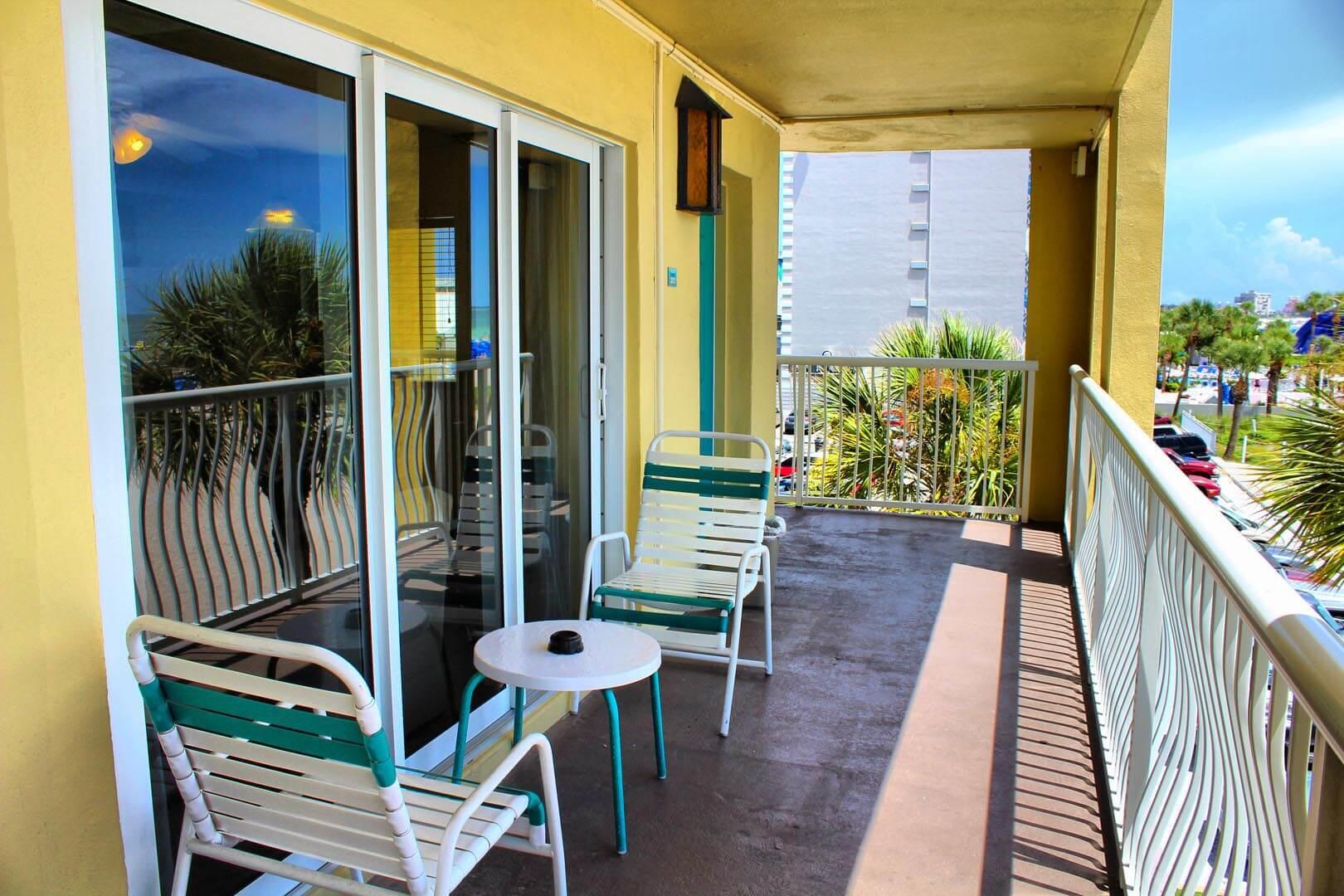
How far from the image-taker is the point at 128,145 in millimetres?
1887

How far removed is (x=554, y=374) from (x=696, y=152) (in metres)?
1.43

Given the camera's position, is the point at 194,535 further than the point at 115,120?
Yes

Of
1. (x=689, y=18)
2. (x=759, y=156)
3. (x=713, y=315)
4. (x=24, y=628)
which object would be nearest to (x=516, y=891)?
(x=24, y=628)

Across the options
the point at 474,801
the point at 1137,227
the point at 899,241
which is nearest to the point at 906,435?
the point at 1137,227

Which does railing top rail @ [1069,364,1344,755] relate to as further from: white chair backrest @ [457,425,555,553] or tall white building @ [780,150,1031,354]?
tall white building @ [780,150,1031,354]

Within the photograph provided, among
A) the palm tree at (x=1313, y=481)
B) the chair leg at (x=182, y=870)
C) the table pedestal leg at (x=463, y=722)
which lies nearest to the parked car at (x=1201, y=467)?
the palm tree at (x=1313, y=481)

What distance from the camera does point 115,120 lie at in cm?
186

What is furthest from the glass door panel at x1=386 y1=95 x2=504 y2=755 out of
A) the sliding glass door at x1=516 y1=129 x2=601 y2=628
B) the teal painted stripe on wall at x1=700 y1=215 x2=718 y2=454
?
the teal painted stripe on wall at x1=700 y1=215 x2=718 y2=454

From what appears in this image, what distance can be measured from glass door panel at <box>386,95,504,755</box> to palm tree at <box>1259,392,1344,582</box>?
563 cm

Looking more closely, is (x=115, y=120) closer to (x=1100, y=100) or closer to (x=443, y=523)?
(x=443, y=523)

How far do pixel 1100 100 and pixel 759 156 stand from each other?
193 centimetres

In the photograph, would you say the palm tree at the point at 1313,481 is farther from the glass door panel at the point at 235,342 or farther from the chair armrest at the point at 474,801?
the glass door panel at the point at 235,342

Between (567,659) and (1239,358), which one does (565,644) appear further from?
(1239,358)

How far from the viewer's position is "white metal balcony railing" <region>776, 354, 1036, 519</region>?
24.1 ft
